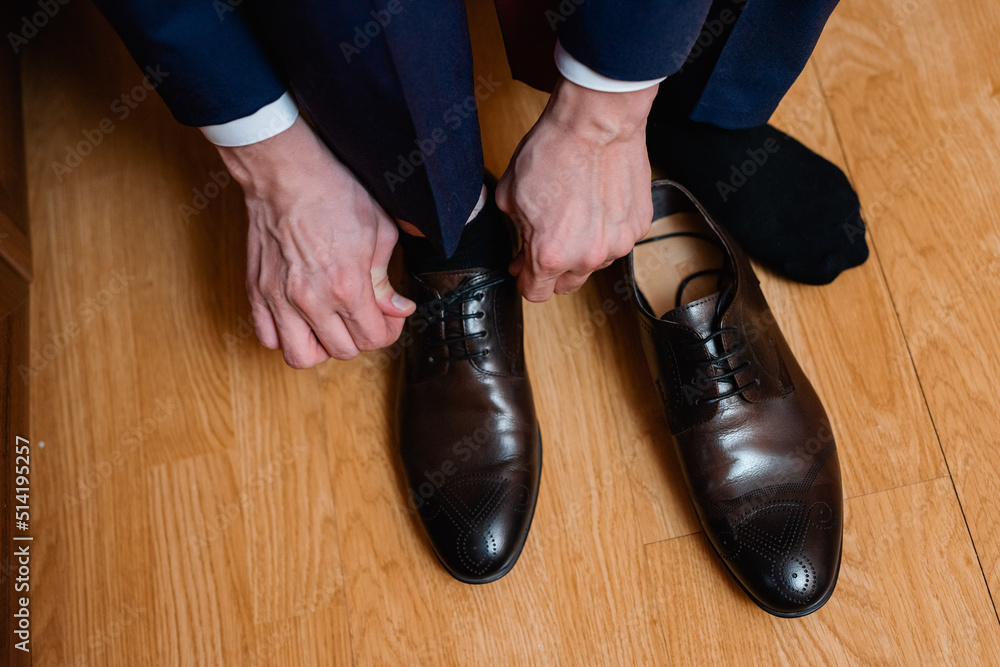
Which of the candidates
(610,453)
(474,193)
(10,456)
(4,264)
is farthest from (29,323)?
(610,453)

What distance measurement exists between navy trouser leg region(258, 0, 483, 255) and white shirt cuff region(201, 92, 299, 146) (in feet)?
0.09

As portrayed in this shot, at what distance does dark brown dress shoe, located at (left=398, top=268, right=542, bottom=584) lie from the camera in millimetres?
748

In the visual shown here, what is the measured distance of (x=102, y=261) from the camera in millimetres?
945

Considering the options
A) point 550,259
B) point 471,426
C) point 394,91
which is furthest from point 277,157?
point 471,426

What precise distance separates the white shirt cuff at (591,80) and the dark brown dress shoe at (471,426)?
27 centimetres

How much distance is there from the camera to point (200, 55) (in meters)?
0.51

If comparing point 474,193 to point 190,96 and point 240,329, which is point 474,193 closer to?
point 190,96

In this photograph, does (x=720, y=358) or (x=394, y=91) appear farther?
(x=720, y=358)

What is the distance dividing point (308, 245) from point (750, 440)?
485mm

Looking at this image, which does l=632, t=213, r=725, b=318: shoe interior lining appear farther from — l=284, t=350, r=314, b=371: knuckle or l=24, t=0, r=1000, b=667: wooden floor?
l=284, t=350, r=314, b=371: knuckle

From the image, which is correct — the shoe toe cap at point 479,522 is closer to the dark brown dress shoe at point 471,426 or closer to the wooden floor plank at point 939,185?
the dark brown dress shoe at point 471,426

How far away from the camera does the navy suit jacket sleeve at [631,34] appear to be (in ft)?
1.59

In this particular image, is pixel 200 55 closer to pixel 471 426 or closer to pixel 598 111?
pixel 598 111

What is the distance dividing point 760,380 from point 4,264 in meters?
0.93
